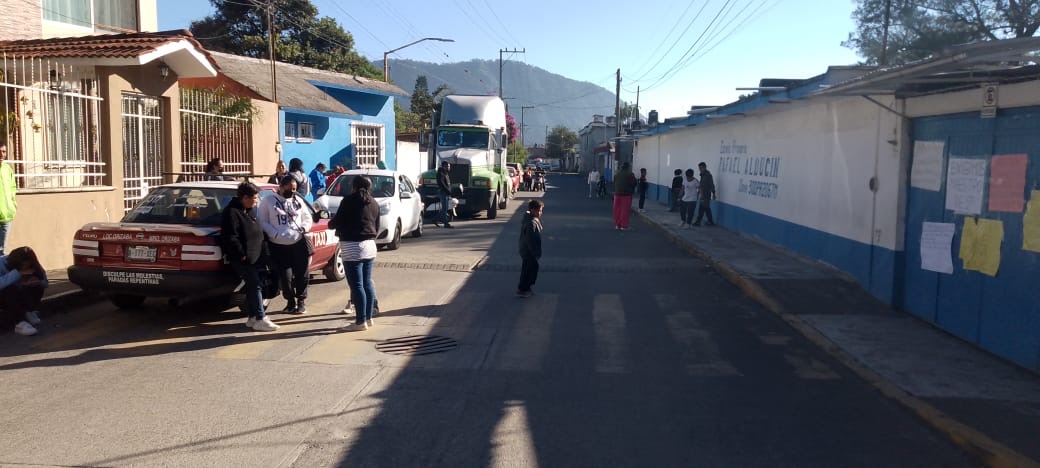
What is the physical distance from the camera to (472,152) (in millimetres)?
27250

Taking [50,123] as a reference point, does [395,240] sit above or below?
below

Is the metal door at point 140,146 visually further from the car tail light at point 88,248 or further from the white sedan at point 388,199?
the car tail light at point 88,248

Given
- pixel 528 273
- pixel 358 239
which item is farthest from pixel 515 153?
pixel 358 239

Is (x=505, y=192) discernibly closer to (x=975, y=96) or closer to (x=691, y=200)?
(x=691, y=200)

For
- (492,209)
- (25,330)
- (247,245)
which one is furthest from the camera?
(492,209)

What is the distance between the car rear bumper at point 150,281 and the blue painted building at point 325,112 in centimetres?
1476

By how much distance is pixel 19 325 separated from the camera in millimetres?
8438

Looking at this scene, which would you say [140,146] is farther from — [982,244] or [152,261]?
[982,244]

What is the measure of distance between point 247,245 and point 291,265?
86cm

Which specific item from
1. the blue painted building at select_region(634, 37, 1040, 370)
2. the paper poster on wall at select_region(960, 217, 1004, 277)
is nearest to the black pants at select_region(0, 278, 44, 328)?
the blue painted building at select_region(634, 37, 1040, 370)

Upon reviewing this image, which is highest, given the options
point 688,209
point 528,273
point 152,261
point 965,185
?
point 965,185

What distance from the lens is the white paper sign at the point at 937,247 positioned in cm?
895

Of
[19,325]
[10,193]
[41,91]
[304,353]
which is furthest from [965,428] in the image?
[41,91]

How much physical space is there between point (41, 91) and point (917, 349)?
37.5 feet
